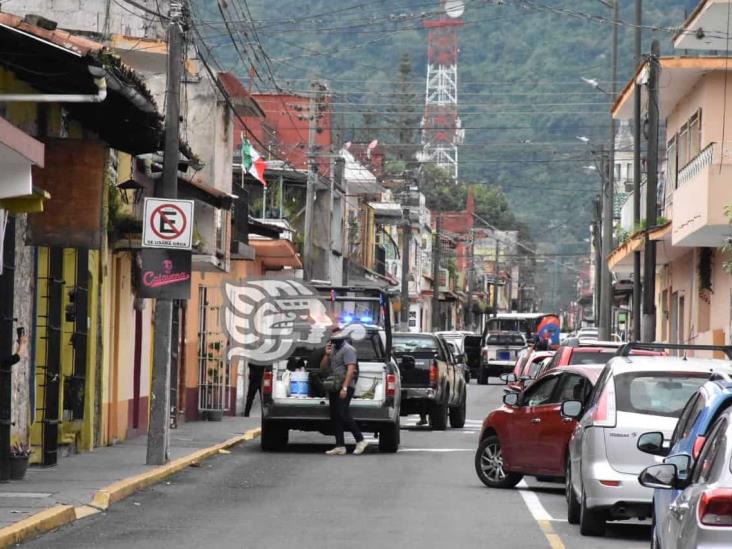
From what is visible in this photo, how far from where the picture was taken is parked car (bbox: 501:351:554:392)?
1152 inches

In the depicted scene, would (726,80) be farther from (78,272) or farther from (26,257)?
(26,257)

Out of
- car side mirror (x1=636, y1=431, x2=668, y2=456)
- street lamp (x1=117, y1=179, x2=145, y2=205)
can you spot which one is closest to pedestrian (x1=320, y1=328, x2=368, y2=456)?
street lamp (x1=117, y1=179, x2=145, y2=205)

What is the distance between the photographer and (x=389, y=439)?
88.9 feet

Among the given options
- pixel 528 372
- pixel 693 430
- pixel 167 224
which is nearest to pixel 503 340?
pixel 528 372

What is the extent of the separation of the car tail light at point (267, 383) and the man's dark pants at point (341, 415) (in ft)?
3.39

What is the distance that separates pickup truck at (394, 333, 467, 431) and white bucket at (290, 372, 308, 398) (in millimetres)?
5342

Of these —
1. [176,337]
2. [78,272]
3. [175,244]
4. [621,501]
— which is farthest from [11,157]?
[176,337]

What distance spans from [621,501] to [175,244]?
9.18 meters

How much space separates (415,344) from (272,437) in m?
8.00

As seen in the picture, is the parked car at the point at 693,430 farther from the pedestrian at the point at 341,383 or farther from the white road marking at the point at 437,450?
the white road marking at the point at 437,450

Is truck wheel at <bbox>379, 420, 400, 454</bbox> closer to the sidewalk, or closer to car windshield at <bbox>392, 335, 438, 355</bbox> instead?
the sidewalk

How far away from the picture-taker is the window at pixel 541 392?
776 inches

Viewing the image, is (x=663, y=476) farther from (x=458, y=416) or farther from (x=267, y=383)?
(x=458, y=416)

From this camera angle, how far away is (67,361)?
80.4 ft
